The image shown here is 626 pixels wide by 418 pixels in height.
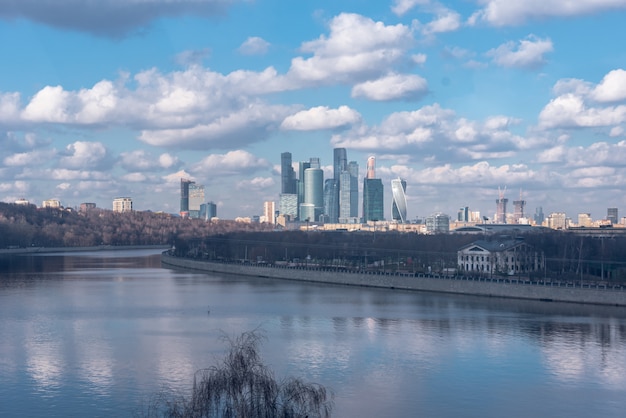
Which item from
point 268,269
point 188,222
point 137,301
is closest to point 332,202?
point 188,222

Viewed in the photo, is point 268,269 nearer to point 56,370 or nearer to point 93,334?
point 93,334

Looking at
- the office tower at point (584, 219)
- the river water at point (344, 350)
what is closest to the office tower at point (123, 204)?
the office tower at point (584, 219)

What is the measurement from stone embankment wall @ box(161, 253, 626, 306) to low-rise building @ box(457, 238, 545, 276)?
5.12 meters

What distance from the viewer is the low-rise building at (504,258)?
46166 millimetres

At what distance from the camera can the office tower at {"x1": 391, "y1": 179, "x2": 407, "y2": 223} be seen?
173000 mm

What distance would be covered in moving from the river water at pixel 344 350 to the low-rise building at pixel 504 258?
380 inches

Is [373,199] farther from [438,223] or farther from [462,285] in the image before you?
[462,285]

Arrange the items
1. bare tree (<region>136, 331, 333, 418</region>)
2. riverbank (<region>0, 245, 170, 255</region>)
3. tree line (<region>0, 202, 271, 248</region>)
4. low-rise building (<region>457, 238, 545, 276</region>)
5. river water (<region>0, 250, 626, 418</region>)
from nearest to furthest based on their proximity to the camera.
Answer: bare tree (<region>136, 331, 333, 418</region>), river water (<region>0, 250, 626, 418</region>), low-rise building (<region>457, 238, 545, 276</region>), riverbank (<region>0, 245, 170, 255</region>), tree line (<region>0, 202, 271, 248</region>)

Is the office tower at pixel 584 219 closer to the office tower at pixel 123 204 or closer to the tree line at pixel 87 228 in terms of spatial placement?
the tree line at pixel 87 228

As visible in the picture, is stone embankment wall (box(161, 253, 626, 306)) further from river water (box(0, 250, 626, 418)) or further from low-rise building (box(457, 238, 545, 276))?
low-rise building (box(457, 238, 545, 276))

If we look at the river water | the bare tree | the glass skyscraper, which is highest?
the glass skyscraper

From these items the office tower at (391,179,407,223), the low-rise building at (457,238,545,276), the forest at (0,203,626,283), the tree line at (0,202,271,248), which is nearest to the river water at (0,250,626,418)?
the low-rise building at (457,238,545,276)

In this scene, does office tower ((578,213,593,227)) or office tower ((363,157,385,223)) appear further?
office tower ((363,157,385,223))

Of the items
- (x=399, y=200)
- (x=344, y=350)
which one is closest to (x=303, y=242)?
(x=344, y=350)
